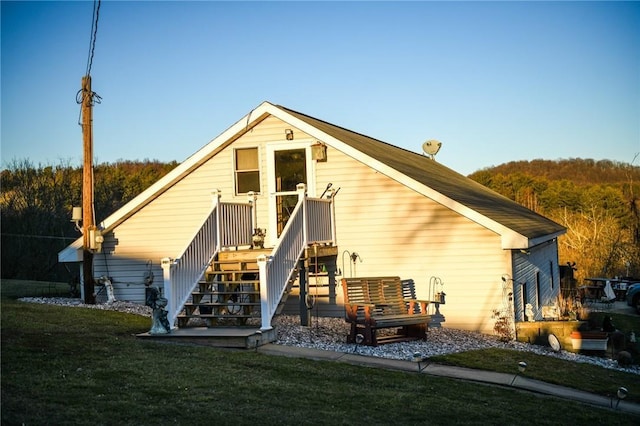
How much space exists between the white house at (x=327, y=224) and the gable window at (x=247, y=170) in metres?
0.02

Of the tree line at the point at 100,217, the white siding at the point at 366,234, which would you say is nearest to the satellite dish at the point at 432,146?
the tree line at the point at 100,217

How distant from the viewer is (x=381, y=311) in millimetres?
14469

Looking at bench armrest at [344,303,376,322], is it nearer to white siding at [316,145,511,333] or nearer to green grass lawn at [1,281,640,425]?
green grass lawn at [1,281,640,425]

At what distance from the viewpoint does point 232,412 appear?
25.8ft

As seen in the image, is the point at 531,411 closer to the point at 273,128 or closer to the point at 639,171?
the point at 273,128

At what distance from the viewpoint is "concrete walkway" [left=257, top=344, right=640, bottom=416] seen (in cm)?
1047

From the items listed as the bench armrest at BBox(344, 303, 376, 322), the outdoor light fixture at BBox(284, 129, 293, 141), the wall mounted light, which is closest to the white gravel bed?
the bench armrest at BBox(344, 303, 376, 322)

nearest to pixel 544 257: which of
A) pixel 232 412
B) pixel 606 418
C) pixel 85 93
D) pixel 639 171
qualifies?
pixel 606 418

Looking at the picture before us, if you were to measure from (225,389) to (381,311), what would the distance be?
6183mm

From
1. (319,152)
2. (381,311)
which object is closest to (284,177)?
(319,152)

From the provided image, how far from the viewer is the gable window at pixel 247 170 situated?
17.5 m

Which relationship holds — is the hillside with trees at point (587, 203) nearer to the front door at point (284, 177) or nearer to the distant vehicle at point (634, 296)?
the distant vehicle at point (634, 296)

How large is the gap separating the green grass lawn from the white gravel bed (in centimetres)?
101

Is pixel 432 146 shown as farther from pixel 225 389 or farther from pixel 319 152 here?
pixel 225 389
